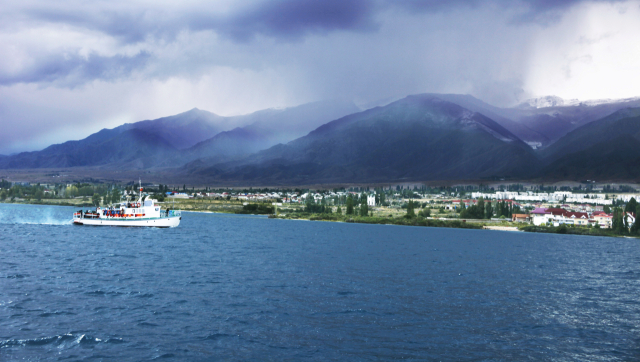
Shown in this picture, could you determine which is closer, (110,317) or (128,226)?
(110,317)

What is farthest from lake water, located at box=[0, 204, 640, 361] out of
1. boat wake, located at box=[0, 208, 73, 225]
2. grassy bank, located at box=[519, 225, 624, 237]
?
grassy bank, located at box=[519, 225, 624, 237]

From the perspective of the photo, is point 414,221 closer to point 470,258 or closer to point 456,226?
point 456,226

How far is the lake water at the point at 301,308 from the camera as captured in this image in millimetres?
29906

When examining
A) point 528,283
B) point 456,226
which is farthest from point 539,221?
point 528,283

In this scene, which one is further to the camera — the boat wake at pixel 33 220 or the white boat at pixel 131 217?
the boat wake at pixel 33 220

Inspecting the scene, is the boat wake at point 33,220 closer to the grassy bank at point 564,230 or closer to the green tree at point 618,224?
the grassy bank at point 564,230

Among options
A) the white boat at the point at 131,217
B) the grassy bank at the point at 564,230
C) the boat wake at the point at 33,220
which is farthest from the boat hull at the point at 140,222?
the grassy bank at the point at 564,230

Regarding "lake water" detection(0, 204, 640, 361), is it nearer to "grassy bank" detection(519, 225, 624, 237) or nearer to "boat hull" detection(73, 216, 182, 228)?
"boat hull" detection(73, 216, 182, 228)

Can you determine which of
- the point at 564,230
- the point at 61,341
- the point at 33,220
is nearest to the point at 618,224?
the point at 564,230

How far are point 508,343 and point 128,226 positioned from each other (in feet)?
382

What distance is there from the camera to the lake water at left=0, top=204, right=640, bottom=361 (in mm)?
29906

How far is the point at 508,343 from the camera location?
32.6m

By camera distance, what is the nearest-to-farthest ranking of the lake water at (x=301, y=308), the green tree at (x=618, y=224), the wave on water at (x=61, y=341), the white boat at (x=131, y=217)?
the wave on water at (x=61, y=341), the lake water at (x=301, y=308), the white boat at (x=131, y=217), the green tree at (x=618, y=224)

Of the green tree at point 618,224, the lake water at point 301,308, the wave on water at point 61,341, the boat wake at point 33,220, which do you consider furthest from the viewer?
the green tree at point 618,224
